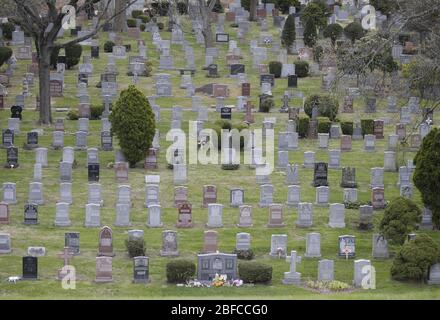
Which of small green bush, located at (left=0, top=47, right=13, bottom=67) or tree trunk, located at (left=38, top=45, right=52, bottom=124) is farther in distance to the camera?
small green bush, located at (left=0, top=47, right=13, bottom=67)

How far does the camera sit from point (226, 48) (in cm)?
5241

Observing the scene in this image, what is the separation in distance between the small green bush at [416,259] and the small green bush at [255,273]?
2.48 metres

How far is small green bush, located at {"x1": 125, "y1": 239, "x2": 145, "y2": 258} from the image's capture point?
2716cm

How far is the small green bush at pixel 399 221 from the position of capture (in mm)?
27531

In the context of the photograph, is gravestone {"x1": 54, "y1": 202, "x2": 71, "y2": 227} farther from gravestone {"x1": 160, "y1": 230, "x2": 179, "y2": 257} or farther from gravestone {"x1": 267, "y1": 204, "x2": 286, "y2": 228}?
gravestone {"x1": 267, "y1": 204, "x2": 286, "y2": 228}

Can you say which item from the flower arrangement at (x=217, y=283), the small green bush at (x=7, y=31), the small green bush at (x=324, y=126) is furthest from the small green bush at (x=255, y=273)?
the small green bush at (x=7, y=31)

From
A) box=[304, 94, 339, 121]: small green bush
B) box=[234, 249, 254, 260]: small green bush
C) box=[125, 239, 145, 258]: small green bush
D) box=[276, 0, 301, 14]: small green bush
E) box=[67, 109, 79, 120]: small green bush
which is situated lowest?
box=[234, 249, 254, 260]: small green bush

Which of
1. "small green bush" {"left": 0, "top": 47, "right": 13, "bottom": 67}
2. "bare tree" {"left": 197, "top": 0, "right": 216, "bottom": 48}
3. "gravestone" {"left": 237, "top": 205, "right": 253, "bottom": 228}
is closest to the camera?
"gravestone" {"left": 237, "top": 205, "right": 253, "bottom": 228}

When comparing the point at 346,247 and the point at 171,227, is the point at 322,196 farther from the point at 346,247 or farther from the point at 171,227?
the point at 346,247

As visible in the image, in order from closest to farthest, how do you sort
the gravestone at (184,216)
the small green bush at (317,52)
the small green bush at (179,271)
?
the small green bush at (179,271)
the gravestone at (184,216)
the small green bush at (317,52)

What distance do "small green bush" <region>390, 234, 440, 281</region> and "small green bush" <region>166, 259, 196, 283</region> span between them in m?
3.90

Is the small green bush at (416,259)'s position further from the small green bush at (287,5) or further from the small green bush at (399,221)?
the small green bush at (287,5)

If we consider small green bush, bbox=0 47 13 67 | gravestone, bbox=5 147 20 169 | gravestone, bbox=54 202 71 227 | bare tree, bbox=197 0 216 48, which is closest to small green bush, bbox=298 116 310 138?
gravestone, bbox=5 147 20 169

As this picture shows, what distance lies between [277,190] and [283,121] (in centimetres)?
784
